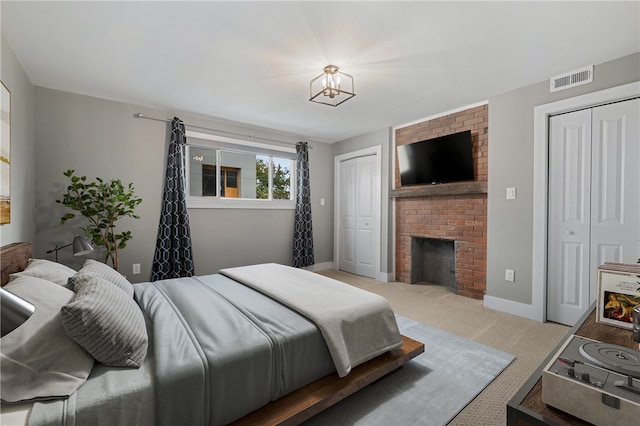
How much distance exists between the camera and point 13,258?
1851 millimetres

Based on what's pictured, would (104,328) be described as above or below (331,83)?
below

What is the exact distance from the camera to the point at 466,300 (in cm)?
364

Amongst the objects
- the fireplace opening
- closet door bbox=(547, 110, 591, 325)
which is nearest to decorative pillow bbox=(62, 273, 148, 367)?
closet door bbox=(547, 110, 591, 325)

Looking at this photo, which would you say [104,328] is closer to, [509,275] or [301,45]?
[301,45]

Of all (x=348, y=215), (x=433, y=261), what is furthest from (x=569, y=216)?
(x=348, y=215)

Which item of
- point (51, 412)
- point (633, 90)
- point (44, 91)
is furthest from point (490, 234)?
point (44, 91)

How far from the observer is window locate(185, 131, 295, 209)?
13.7 feet

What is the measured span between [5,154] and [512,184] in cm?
452

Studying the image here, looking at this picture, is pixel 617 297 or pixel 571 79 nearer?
pixel 617 297

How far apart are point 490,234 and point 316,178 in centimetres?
297

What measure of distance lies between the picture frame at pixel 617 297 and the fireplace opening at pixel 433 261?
8.84 feet

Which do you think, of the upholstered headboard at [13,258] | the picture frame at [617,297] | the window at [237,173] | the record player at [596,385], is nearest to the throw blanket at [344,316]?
the record player at [596,385]

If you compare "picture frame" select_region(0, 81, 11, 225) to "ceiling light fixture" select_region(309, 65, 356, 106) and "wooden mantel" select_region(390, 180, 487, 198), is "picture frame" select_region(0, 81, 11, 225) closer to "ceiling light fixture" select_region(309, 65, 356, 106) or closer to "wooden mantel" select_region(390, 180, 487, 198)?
"ceiling light fixture" select_region(309, 65, 356, 106)

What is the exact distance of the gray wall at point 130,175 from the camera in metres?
3.15
